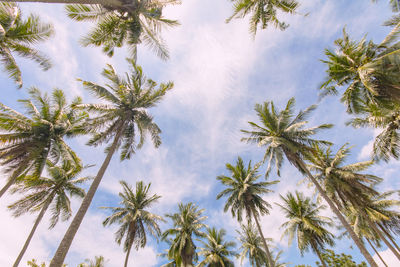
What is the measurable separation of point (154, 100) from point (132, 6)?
6261 mm

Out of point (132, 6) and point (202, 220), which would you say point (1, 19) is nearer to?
point (132, 6)

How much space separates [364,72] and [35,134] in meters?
19.9

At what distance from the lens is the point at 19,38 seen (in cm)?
1017

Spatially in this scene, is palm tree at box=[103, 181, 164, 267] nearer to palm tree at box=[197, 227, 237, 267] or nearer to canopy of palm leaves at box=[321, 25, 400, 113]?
palm tree at box=[197, 227, 237, 267]

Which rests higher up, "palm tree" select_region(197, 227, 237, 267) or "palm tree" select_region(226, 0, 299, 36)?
"palm tree" select_region(226, 0, 299, 36)

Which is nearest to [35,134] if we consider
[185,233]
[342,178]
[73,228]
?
[73,228]

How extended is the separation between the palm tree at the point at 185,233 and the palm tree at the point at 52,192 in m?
10.7

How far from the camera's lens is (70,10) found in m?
9.27

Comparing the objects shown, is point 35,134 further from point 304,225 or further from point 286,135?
point 304,225

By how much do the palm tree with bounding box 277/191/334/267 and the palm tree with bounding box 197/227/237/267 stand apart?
290 inches

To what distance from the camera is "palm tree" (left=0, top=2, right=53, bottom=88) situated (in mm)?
9827

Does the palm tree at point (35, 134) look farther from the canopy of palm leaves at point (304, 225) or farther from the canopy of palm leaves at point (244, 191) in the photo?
the canopy of palm leaves at point (304, 225)


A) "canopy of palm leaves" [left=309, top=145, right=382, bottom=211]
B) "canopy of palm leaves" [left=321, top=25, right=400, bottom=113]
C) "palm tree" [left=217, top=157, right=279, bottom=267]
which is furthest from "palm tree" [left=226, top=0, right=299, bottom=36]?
"palm tree" [left=217, top=157, right=279, bottom=267]

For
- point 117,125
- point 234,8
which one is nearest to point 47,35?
point 117,125
